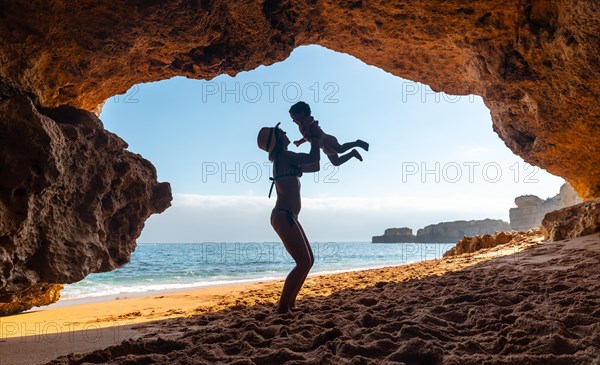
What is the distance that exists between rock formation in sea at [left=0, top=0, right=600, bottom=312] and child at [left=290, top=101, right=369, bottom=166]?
1.68 meters

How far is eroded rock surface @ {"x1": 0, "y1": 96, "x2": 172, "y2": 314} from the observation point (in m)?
3.17

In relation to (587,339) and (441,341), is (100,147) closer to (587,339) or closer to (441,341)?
(441,341)

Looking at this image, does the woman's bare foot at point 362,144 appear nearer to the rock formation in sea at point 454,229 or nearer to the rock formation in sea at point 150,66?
the rock formation in sea at point 150,66

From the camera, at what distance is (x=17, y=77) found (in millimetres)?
3711

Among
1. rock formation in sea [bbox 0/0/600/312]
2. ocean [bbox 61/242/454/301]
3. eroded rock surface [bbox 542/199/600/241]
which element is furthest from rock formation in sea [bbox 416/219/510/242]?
rock formation in sea [bbox 0/0/600/312]

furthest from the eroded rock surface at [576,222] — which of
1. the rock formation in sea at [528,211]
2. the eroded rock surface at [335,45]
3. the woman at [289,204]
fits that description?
the rock formation in sea at [528,211]

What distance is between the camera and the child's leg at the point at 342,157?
13.7ft

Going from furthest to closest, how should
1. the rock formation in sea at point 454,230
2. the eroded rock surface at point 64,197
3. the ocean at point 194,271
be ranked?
the rock formation in sea at point 454,230
the ocean at point 194,271
the eroded rock surface at point 64,197

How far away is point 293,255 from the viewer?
411 centimetres

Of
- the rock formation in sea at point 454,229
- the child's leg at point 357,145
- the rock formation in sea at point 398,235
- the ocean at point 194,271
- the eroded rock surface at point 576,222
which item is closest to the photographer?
the child's leg at point 357,145

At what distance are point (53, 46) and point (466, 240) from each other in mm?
11969

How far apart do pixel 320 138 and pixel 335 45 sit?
3285mm

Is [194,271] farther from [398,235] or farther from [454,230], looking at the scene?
[398,235]

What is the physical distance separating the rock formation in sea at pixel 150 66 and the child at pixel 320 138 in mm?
1679
